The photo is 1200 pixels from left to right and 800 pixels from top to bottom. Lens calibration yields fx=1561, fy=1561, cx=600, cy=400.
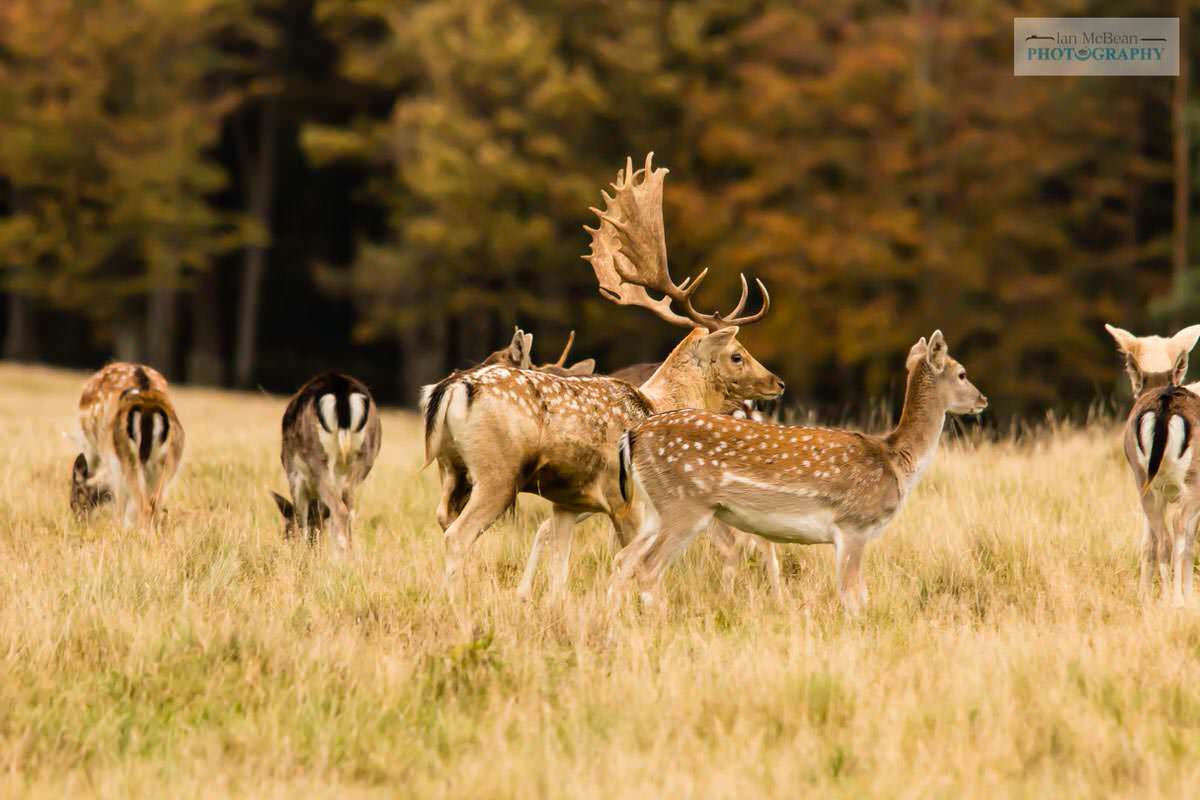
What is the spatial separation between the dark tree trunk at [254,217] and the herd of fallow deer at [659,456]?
2155 cm

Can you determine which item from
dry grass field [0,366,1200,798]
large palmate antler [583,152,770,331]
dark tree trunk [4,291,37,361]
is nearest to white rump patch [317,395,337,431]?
dry grass field [0,366,1200,798]

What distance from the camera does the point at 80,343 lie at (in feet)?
116

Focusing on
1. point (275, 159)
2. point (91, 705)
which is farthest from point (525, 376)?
point (275, 159)

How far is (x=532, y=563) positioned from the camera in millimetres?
7137

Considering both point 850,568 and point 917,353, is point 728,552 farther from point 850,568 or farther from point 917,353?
point 917,353

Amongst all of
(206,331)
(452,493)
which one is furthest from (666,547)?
(206,331)

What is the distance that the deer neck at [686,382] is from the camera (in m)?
8.02

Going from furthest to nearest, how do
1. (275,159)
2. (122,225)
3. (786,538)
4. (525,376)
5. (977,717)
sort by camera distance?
1. (275,159)
2. (122,225)
3. (525,376)
4. (786,538)
5. (977,717)

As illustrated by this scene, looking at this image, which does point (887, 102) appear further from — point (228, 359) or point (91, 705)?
point (91, 705)

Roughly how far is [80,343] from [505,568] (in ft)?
98.0

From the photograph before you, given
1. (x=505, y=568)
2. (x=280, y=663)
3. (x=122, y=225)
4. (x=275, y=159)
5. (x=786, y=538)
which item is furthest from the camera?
(x=275, y=159)

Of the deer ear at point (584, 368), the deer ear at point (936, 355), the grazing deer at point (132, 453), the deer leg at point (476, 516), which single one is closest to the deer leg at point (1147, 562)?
the deer ear at point (936, 355)

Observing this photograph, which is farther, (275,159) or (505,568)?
(275,159)

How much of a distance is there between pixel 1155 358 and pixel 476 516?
335 cm
